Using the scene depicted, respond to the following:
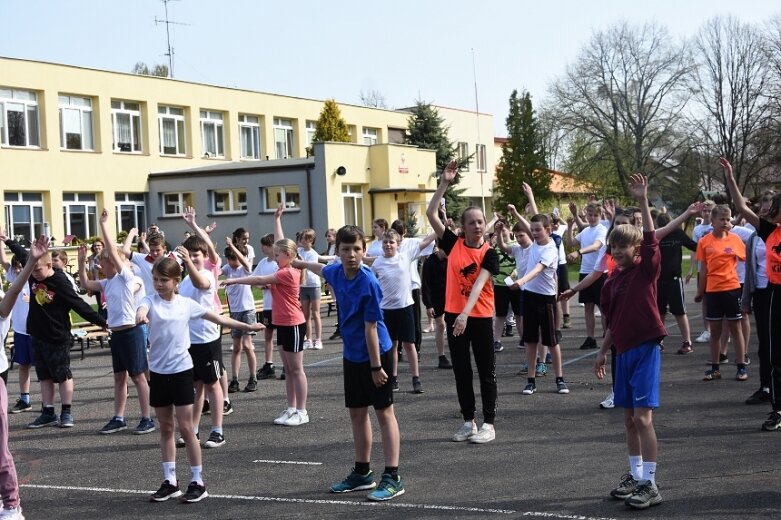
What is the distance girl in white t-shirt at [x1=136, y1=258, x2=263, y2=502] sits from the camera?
23.0ft

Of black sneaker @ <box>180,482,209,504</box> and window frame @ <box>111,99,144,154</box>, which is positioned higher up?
window frame @ <box>111,99,144,154</box>

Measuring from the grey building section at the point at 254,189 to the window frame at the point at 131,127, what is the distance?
1.43m

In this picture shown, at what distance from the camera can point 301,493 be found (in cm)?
702

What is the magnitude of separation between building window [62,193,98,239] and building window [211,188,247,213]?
494cm

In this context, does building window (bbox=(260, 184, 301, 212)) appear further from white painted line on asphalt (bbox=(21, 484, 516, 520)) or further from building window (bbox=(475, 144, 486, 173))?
white painted line on asphalt (bbox=(21, 484, 516, 520))

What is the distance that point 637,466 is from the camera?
6.41 metres

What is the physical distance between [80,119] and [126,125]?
2457mm

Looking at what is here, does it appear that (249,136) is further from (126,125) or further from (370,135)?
(370,135)

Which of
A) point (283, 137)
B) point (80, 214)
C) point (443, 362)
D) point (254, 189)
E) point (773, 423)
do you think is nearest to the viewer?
point (773, 423)

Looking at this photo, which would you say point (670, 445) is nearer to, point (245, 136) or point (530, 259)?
point (530, 259)

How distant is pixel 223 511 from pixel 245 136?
134 feet

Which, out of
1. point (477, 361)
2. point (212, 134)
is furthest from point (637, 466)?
point (212, 134)

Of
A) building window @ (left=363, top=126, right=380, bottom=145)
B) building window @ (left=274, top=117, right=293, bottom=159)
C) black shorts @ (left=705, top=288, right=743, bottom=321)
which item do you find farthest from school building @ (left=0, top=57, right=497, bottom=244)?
black shorts @ (left=705, top=288, right=743, bottom=321)

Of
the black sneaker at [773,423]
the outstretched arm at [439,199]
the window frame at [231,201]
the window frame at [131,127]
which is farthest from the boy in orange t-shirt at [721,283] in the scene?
the window frame at [131,127]
